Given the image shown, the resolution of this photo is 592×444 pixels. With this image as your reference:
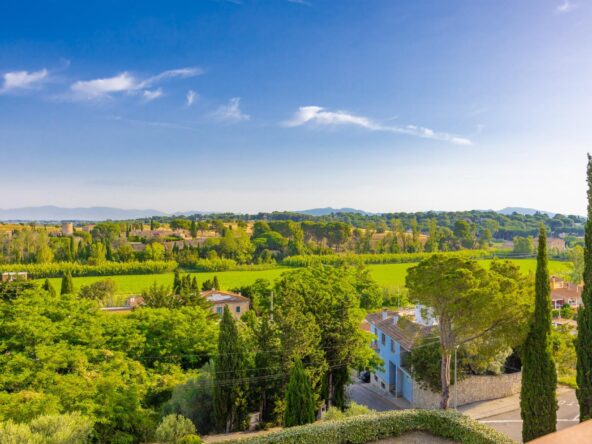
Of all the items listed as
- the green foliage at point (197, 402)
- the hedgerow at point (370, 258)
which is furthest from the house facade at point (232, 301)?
the hedgerow at point (370, 258)

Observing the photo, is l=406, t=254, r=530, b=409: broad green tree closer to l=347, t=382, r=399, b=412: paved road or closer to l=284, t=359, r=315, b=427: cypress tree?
l=347, t=382, r=399, b=412: paved road

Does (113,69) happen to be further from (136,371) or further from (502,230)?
(502,230)

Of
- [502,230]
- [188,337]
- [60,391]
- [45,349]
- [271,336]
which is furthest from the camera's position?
[502,230]

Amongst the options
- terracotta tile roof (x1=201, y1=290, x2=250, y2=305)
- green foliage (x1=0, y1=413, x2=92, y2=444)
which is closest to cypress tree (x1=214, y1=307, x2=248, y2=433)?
green foliage (x1=0, y1=413, x2=92, y2=444)

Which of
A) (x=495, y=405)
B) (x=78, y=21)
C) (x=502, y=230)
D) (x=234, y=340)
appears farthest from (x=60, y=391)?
(x=502, y=230)

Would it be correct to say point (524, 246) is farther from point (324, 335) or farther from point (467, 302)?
point (324, 335)
